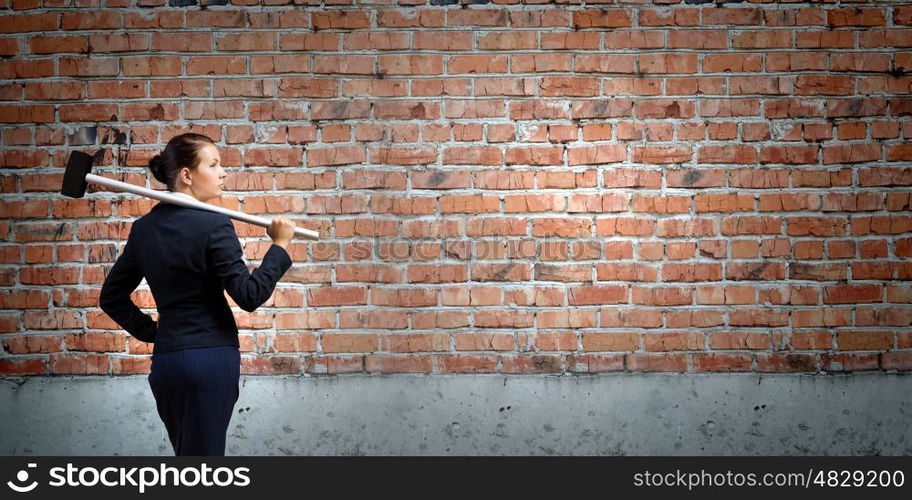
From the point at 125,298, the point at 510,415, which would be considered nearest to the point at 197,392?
the point at 125,298

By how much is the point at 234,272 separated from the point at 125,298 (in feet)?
1.82

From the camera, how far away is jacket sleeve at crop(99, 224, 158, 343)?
274 cm

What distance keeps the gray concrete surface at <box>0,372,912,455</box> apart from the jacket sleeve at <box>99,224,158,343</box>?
0.88 meters

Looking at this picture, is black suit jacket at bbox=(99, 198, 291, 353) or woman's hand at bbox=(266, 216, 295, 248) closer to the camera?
black suit jacket at bbox=(99, 198, 291, 353)

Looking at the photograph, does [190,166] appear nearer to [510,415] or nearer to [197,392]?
[197,392]

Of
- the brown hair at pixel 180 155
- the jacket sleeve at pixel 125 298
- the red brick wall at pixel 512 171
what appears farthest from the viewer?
the red brick wall at pixel 512 171

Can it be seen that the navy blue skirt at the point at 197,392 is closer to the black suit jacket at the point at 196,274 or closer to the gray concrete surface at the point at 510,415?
the black suit jacket at the point at 196,274

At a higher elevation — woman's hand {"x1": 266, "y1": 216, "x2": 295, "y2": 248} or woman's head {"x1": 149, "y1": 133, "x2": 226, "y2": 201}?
woman's head {"x1": 149, "y1": 133, "x2": 226, "y2": 201}

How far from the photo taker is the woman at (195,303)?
8.20 ft

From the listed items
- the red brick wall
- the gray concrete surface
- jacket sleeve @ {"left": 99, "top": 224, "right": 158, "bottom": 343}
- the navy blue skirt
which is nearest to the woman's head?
jacket sleeve @ {"left": 99, "top": 224, "right": 158, "bottom": 343}

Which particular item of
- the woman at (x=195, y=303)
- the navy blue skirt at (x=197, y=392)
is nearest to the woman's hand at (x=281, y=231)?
the woman at (x=195, y=303)

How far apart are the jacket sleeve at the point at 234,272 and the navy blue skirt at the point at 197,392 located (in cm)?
20

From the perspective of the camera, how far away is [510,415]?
360 cm

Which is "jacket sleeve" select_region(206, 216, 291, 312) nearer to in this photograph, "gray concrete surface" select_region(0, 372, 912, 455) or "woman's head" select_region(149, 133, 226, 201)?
"woman's head" select_region(149, 133, 226, 201)
